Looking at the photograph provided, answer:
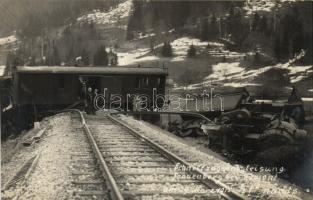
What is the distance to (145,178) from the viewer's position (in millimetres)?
8906

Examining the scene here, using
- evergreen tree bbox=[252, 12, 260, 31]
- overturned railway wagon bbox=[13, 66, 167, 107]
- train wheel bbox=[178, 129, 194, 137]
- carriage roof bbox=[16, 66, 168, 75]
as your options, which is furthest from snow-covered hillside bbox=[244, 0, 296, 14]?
train wheel bbox=[178, 129, 194, 137]

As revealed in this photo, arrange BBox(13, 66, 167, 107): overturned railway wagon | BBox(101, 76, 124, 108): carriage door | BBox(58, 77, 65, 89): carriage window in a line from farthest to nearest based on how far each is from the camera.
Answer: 1. BBox(58, 77, 65, 89): carriage window
2. BBox(101, 76, 124, 108): carriage door
3. BBox(13, 66, 167, 107): overturned railway wagon

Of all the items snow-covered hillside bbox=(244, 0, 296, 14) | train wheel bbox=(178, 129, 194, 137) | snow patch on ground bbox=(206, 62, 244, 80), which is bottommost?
train wheel bbox=(178, 129, 194, 137)

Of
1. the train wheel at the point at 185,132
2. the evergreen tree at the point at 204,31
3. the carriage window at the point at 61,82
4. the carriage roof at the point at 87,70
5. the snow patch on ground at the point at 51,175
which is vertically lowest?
the train wheel at the point at 185,132

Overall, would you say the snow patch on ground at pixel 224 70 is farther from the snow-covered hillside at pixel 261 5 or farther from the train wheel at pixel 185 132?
the train wheel at pixel 185 132

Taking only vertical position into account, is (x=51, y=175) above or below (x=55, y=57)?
below

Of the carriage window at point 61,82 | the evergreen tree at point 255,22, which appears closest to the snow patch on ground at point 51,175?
the carriage window at point 61,82

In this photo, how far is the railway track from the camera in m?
7.59

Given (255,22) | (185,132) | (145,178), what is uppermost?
(255,22)

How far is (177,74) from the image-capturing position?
78312mm

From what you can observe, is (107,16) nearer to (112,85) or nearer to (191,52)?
(191,52)

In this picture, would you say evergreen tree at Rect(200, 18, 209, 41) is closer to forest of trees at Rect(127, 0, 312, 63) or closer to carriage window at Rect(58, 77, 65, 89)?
forest of trees at Rect(127, 0, 312, 63)

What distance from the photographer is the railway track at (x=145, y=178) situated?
7.59 metres

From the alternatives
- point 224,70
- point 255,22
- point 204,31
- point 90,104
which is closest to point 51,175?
point 90,104
